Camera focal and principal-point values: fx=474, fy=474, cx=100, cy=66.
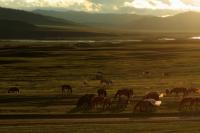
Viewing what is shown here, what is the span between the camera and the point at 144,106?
3553 centimetres

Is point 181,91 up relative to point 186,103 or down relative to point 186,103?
up

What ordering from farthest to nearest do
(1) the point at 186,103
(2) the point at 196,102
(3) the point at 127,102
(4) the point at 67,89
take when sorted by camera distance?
(4) the point at 67,89, (3) the point at 127,102, (2) the point at 196,102, (1) the point at 186,103

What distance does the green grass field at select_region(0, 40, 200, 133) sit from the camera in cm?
3611

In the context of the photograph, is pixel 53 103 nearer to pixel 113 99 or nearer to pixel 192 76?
pixel 113 99

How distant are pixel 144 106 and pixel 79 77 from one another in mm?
32175

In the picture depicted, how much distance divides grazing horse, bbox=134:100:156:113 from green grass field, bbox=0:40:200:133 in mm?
740

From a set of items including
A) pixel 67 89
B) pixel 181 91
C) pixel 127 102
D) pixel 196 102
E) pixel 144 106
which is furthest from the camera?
pixel 67 89

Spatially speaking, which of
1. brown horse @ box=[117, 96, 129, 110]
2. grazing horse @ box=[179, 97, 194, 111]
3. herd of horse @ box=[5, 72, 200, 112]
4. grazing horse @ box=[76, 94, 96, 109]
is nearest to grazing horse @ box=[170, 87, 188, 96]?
herd of horse @ box=[5, 72, 200, 112]

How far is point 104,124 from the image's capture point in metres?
31.3

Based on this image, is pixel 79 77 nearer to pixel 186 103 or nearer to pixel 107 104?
pixel 107 104

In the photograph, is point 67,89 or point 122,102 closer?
point 122,102

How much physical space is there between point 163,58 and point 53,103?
55.8 m

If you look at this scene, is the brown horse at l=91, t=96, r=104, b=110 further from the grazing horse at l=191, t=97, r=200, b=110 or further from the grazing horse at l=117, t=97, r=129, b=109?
the grazing horse at l=191, t=97, r=200, b=110

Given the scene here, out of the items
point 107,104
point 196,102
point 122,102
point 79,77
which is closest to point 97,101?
point 107,104
